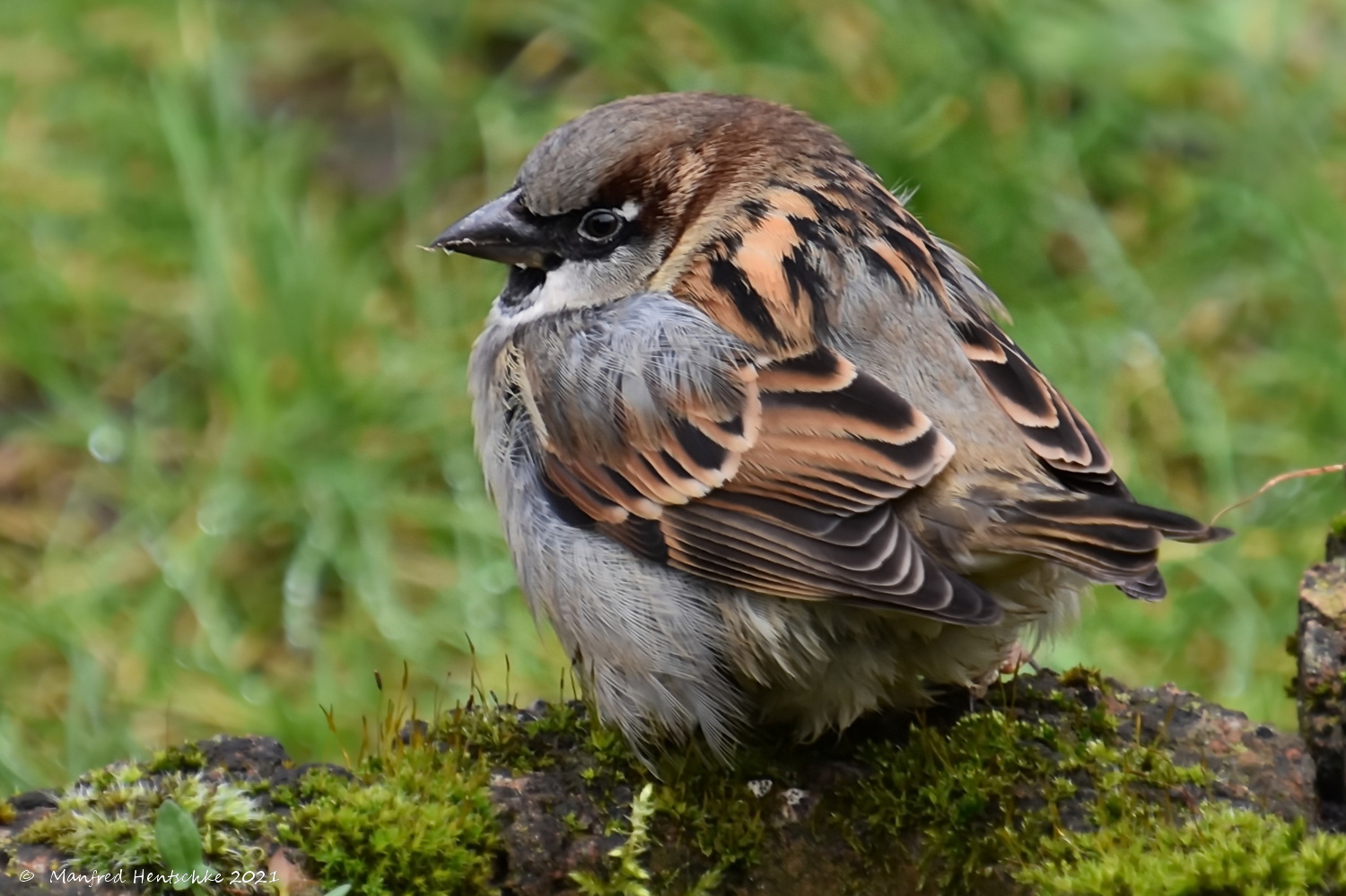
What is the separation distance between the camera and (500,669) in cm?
619

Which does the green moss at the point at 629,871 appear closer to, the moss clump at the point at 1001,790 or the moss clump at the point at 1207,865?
the moss clump at the point at 1001,790

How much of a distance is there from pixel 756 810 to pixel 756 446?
0.86 m

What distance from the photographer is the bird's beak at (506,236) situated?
183 inches

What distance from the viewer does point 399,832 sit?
11.7 ft

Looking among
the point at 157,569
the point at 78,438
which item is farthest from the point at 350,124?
the point at 157,569

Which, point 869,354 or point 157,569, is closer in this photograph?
point 869,354

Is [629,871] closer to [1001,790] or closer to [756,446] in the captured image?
[1001,790]

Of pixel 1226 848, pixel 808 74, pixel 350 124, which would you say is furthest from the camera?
pixel 350 124

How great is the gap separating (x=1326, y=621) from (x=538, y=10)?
5.69m

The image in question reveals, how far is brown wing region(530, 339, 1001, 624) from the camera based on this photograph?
3678 mm

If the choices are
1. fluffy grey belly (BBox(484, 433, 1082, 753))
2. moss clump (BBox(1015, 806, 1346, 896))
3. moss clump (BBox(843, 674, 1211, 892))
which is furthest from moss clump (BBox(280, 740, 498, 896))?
moss clump (BBox(1015, 806, 1346, 896))

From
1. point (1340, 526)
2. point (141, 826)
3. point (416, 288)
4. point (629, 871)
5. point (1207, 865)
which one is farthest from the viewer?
point (416, 288)

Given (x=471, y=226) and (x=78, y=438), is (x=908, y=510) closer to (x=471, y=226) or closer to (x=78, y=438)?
(x=471, y=226)

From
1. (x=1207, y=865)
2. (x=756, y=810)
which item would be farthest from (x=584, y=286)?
(x=1207, y=865)
